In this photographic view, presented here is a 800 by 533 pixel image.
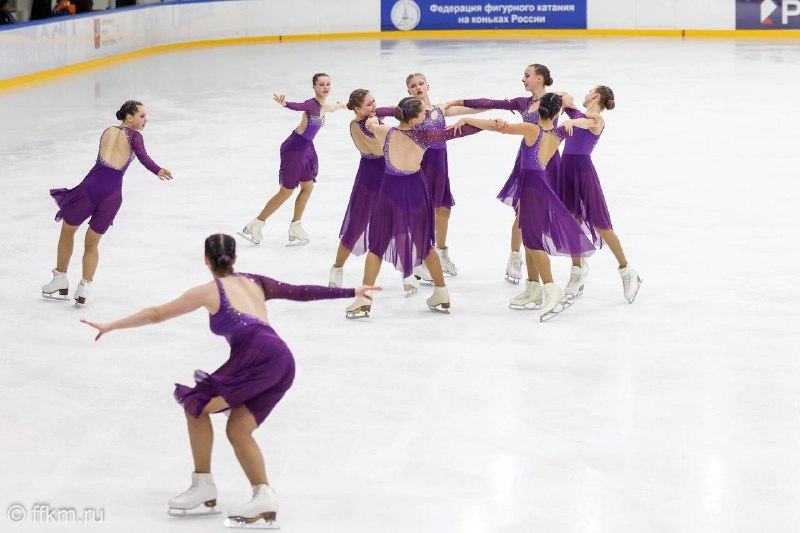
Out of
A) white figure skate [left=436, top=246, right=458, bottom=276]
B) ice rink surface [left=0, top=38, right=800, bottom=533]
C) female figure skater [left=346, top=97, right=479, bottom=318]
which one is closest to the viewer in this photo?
ice rink surface [left=0, top=38, right=800, bottom=533]

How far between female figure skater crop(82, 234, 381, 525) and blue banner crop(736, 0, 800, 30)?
20.5m

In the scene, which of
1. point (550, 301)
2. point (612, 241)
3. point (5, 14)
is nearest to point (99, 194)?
point (550, 301)

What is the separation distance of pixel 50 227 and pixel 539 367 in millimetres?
4806

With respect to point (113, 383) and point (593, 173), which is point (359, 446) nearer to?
point (113, 383)

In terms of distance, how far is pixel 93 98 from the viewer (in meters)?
16.5

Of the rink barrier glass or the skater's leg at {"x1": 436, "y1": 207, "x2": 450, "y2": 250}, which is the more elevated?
the rink barrier glass

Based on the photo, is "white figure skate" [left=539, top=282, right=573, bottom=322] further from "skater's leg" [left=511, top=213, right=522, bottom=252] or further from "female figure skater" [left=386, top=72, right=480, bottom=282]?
"female figure skater" [left=386, top=72, right=480, bottom=282]

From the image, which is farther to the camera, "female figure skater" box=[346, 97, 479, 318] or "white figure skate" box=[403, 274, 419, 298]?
"white figure skate" box=[403, 274, 419, 298]

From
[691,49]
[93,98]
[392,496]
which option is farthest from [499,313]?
[691,49]

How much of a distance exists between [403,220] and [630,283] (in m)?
1.53

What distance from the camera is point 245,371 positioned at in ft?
15.2

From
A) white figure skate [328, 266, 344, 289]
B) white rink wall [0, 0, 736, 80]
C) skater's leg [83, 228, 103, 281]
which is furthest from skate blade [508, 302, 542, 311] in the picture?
→ white rink wall [0, 0, 736, 80]

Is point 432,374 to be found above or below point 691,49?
below

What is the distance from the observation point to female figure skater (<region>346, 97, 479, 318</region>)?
7.25m
